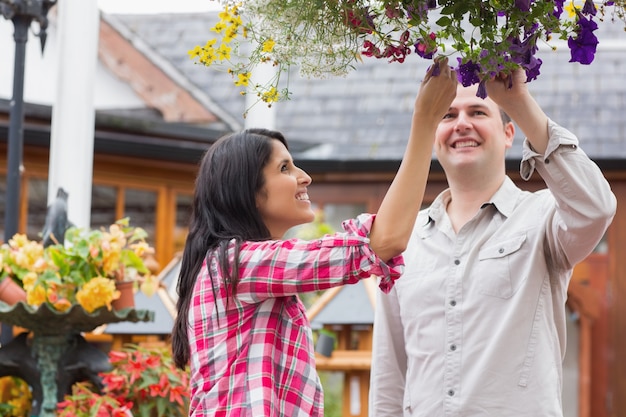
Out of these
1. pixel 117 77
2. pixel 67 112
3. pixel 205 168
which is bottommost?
pixel 205 168

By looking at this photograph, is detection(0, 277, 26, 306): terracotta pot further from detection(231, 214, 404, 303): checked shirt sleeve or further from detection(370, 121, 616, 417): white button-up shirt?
detection(231, 214, 404, 303): checked shirt sleeve

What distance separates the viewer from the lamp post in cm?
453

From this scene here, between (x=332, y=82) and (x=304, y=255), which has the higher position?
(x=332, y=82)

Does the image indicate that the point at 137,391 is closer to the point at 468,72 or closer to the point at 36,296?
the point at 36,296

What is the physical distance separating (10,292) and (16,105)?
1.24 meters

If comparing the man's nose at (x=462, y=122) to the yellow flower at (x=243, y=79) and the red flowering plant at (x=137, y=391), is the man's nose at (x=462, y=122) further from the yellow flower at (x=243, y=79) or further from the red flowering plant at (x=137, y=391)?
the red flowering plant at (x=137, y=391)

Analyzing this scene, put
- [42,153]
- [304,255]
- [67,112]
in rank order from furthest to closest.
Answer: [42,153]
[67,112]
[304,255]

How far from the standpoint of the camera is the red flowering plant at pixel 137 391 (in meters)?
3.64

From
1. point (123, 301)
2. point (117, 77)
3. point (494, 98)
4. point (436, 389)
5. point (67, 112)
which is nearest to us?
point (494, 98)

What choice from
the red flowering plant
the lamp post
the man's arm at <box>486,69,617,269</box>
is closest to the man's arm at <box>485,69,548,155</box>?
the man's arm at <box>486,69,617,269</box>

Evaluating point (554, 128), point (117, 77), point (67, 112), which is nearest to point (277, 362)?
point (554, 128)

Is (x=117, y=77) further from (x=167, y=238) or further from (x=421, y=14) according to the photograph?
(x=421, y=14)

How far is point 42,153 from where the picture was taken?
750 cm

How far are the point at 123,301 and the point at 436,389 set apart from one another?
61.5 inches
